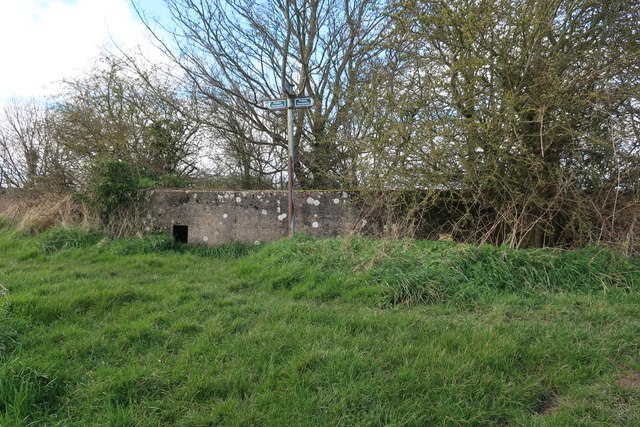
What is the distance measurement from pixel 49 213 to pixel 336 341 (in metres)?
8.11

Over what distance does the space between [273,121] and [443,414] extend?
32.3 feet

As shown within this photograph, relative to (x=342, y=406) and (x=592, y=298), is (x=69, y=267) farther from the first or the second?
(x=592, y=298)

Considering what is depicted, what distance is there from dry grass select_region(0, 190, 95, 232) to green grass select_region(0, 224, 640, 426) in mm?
2693

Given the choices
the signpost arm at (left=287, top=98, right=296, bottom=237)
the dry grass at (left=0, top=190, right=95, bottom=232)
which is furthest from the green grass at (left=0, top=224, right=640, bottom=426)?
the dry grass at (left=0, top=190, right=95, bottom=232)

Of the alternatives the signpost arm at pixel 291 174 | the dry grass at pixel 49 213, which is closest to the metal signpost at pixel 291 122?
the signpost arm at pixel 291 174

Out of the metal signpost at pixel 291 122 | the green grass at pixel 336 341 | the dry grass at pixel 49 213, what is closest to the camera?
the green grass at pixel 336 341

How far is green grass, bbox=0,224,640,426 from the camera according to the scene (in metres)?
2.33

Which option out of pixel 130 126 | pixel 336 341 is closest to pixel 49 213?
pixel 130 126

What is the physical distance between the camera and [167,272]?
568 cm

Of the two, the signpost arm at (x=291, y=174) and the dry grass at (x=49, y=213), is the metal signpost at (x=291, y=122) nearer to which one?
the signpost arm at (x=291, y=174)

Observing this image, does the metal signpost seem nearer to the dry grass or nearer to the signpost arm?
the signpost arm

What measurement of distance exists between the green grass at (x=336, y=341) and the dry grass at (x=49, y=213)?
2693 millimetres

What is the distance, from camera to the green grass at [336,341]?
233 centimetres

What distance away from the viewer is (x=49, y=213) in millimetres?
8391
